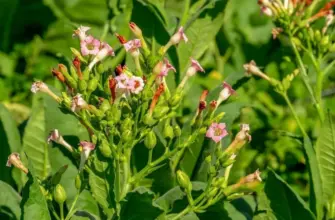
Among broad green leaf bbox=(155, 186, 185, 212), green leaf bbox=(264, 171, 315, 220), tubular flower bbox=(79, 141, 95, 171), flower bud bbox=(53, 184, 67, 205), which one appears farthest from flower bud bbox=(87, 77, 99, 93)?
green leaf bbox=(264, 171, 315, 220)

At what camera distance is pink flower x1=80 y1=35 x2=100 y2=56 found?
Answer: 5.51 feet

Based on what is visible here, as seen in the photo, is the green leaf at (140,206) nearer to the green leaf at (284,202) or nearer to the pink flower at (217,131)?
the pink flower at (217,131)

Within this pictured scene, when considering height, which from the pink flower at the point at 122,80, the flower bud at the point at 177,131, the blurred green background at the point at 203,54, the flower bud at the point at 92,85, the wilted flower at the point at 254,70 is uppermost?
the pink flower at the point at 122,80

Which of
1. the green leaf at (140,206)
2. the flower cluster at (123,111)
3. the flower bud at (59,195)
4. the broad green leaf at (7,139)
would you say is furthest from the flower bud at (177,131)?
the broad green leaf at (7,139)

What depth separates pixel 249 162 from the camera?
2.92 meters

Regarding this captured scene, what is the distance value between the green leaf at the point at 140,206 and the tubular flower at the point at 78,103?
0.64ft

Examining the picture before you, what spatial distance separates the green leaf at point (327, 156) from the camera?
6.64 ft

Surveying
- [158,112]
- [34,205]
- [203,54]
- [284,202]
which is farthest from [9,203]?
[203,54]

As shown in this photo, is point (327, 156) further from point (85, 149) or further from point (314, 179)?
point (85, 149)

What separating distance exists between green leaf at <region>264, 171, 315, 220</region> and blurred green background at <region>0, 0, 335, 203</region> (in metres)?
0.29

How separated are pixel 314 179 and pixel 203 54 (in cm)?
142

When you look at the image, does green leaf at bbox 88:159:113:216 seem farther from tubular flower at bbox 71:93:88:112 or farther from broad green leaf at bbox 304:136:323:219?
broad green leaf at bbox 304:136:323:219

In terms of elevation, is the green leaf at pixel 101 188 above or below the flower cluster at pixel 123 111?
below

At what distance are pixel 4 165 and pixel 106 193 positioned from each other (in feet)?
1.70
